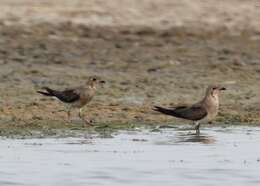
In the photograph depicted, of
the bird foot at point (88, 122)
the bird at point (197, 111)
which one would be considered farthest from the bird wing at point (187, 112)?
the bird foot at point (88, 122)

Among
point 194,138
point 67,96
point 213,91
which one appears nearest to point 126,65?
point 67,96

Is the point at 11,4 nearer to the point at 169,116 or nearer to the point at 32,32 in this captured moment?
the point at 32,32

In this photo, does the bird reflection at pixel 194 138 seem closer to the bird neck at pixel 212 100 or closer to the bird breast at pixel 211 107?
the bird breast at pixel 211 107

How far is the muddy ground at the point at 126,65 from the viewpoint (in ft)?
55.6

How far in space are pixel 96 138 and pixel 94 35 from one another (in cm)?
646

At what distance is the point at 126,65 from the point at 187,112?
4.00 metres

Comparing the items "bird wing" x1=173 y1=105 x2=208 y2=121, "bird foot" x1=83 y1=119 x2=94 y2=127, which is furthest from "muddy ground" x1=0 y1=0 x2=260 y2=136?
"bird wing" x1=173 y1=105 x2=208 y2=121

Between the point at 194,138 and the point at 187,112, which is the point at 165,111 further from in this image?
the point at 194,138

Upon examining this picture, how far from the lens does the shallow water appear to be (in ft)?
43.2

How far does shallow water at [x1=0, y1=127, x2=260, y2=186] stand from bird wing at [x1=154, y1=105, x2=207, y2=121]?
0.30 metres

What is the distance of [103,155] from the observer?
1424 centimetres

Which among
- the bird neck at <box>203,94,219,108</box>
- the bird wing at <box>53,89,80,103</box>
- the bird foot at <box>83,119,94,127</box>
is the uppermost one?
the bird wing at <box>53,89,80,103</box>

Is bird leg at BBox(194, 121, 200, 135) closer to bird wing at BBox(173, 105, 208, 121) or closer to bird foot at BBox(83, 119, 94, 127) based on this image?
bird wing at BBox(173, 105, 208, 121)

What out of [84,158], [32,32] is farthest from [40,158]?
[32,32]
